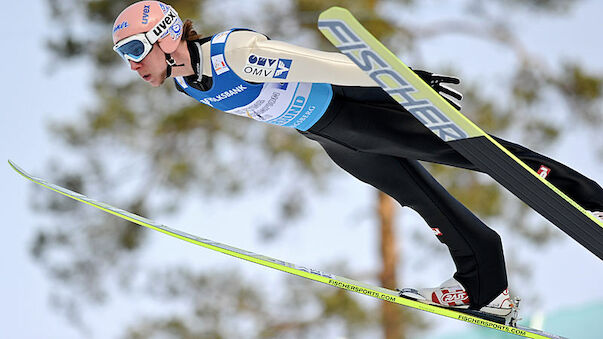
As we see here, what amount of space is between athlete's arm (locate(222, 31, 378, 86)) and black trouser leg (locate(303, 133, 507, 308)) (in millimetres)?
456

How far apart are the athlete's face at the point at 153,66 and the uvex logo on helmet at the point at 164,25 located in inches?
2.0

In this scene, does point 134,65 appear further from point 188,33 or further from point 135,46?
point 188,33

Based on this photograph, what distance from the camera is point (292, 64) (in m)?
2.23

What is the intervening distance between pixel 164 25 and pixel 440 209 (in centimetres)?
123

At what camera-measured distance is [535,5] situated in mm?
7625

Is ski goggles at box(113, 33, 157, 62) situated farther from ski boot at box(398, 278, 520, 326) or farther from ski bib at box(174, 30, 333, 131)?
ski boot at box(398, 278, 520, 326)

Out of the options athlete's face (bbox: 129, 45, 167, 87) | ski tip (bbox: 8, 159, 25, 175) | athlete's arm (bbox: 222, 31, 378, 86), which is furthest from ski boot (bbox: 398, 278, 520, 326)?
ski tip (bbox: 8, 159, 25, 175)

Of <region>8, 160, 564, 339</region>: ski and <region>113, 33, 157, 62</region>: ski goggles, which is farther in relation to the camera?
<region>8, 160, 564, 339</region>: ski

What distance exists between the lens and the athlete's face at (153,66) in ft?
7.96

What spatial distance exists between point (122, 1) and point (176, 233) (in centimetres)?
463

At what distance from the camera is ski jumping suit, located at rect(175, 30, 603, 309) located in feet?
7.79

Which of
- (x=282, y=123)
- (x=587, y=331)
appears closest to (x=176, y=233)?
(x=282, y=123)

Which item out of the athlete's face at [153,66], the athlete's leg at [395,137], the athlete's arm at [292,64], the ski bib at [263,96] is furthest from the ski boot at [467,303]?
the athlete's face at [153,66]

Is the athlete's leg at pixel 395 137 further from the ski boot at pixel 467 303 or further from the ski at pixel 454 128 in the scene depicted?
the ski boot at pixel 467 303
